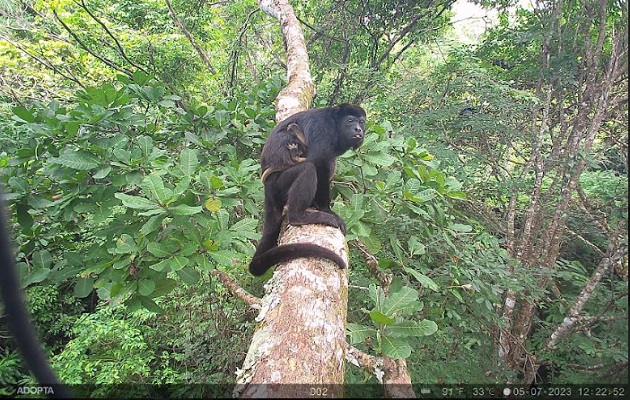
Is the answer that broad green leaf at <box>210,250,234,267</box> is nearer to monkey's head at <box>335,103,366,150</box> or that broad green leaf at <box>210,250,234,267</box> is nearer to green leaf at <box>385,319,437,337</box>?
green leaf at <box>385,319,437,337</box>

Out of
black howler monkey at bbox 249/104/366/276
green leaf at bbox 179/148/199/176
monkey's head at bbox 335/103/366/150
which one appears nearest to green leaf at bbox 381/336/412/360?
black howler monkey at bbox 249/104/366/276

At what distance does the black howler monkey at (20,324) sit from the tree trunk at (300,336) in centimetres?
85

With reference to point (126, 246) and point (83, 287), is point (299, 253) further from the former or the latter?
point (83, 287)

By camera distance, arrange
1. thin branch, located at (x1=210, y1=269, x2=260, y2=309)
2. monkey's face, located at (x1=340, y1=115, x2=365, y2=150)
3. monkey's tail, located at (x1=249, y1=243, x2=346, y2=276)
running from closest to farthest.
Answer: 1. monkey's tail, located at (x1=249, y1=243, x2=346, y2=276)
2. thin branch, located at (x1=210, y1=269, x2=260, y2=309)
3. monkey's face, located at (x1=340, y1=115, x2=365, y2=150)

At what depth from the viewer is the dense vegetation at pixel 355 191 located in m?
2.82

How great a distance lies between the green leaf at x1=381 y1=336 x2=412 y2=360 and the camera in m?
2.20

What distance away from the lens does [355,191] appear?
12.8 ft

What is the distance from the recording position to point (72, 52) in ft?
26.3

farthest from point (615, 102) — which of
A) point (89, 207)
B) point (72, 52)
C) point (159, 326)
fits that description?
point (72, 52)

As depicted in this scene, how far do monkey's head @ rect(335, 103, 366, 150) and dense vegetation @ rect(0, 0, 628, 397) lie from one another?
0.54ft

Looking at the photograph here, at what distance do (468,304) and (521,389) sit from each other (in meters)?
0.92

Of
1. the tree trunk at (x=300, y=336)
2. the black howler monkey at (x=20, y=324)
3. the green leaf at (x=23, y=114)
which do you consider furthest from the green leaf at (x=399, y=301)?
the green leaf at (x=23, y=114)

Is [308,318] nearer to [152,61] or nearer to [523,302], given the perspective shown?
[523,302]

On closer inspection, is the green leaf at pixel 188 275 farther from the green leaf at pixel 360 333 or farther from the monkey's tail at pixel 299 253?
the green leaf at pixel 360 333
